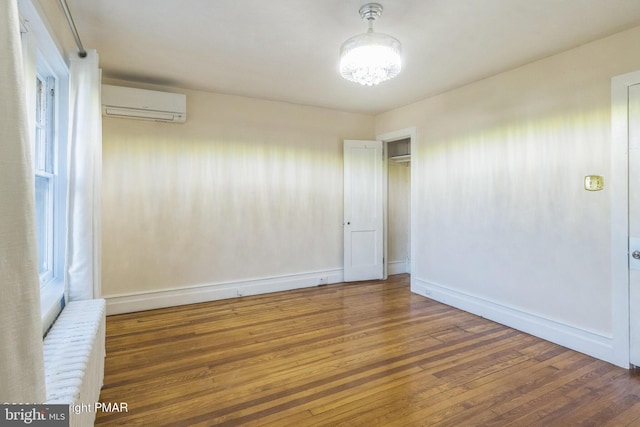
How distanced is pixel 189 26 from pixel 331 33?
1140 mm

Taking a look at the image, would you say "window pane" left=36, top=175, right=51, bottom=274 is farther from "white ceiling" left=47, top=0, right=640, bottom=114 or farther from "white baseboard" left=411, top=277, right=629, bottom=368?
"white baseboard" left=411, top=277, right=629, bottom=368

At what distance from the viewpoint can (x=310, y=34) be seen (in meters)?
2.67

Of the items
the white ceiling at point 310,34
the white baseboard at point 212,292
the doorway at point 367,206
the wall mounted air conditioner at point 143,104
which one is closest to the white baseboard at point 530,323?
the doorway at point 367,206

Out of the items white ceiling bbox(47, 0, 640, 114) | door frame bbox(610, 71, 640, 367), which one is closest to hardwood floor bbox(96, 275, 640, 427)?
door frame bbox(610, 71, 640, 367)

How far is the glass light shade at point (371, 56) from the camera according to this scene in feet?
7.52

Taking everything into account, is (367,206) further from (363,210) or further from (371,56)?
(371,56)

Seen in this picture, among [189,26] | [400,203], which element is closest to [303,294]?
[400,203]

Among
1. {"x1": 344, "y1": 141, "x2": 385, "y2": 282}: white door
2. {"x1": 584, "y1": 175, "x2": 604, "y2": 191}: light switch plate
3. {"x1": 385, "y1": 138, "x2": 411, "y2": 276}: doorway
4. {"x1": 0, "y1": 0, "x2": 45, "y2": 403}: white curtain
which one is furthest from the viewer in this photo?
{"x1": 385, "y1": 138, "x2": 411, "y2": 276}: doorway

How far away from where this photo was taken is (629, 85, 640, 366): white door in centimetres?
249

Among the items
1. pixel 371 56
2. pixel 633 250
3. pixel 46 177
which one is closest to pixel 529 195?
pixel 633 250

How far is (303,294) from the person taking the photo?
14.8 ft

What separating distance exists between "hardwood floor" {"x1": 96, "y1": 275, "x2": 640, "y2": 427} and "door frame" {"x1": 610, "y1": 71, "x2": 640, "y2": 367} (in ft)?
0.91

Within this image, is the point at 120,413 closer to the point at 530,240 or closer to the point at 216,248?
the point at 216,248

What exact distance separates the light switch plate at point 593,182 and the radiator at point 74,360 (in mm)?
3729
